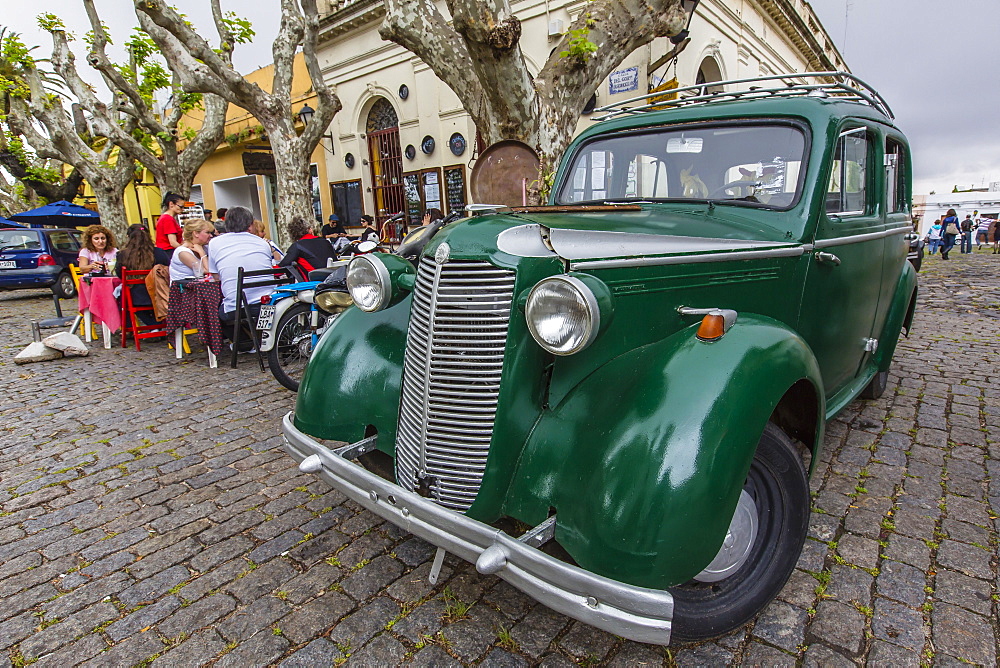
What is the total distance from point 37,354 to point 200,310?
2443 millimetres

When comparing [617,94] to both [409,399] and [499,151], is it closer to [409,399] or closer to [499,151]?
[499,151]

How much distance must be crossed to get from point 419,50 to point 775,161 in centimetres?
505

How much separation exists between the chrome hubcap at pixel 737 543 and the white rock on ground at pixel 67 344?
751 centimetres

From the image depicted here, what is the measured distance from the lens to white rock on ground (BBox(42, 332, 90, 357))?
6777 mm

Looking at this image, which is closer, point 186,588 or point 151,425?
point 186,588

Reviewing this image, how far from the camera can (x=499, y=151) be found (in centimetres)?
654

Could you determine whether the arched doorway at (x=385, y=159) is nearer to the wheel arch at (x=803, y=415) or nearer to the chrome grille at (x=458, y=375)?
the chrome grille at (x=458, y=375)

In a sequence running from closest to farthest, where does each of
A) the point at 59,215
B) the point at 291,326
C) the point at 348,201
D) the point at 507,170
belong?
the point at 291,326 → the point at 507,170 → the point at 348,201 → the point at 59,215

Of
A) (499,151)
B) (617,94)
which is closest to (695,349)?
(499,151)

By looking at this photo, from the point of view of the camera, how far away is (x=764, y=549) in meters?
2.12

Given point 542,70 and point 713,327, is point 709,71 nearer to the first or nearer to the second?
point 542,70

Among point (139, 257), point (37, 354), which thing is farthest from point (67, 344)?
point (139, 257)

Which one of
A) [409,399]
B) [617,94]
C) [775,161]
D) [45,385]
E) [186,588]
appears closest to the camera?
[409,399]

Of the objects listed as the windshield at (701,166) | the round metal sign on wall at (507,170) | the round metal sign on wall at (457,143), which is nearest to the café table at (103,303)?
the round metal sign on wall at (507,170)
